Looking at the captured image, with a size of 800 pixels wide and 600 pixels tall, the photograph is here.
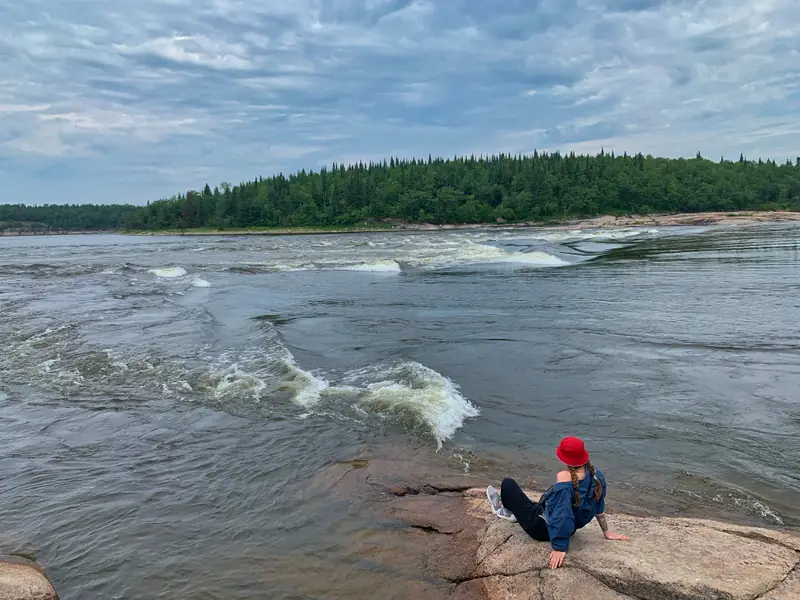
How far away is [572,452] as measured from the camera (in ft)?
17.1

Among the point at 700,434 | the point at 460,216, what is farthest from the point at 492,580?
the point at 460,216

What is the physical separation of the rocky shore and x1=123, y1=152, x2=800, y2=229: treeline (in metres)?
133

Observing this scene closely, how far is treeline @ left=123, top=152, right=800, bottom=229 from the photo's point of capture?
138 meters

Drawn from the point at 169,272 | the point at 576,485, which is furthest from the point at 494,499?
the point at 169,272

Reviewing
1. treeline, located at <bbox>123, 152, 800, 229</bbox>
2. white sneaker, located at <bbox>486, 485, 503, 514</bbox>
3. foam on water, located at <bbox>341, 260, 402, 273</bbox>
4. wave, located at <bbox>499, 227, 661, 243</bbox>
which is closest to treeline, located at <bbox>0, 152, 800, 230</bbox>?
treeline, located at <bbox>123, 152, 800, 229</bbox>

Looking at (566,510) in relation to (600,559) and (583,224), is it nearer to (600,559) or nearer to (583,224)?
(600,559)

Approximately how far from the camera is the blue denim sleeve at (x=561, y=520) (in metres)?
5.10

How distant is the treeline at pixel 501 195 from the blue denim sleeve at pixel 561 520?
5248 inches

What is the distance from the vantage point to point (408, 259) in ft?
141

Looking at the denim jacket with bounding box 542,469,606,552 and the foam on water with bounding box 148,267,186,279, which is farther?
the foam on water with bounding box 148,267,186,279

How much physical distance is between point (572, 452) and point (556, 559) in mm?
932

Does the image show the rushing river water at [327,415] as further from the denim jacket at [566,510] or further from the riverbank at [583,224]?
the riverbank at [583,224]

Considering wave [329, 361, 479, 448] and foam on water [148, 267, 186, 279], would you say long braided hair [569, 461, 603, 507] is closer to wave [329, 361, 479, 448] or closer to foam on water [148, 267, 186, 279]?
wave [329, 361, 479, 448]

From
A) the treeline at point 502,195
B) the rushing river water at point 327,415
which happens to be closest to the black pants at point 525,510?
the rushing river water at point 327,415
